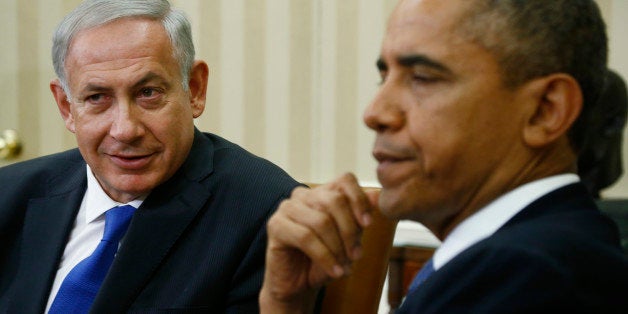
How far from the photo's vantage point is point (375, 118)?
3.96 feet

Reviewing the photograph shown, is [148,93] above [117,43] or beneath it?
beneath

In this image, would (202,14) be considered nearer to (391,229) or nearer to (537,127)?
(391,229)

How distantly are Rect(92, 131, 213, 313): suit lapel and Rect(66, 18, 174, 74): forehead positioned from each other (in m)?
0.29

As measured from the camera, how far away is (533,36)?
1146 millimetres

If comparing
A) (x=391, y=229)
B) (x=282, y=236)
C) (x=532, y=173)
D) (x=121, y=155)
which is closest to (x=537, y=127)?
(x=532, y=173)

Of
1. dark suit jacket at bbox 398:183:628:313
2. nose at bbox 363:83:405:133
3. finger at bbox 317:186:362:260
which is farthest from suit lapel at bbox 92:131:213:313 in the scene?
dark suit jacket at bbox 398:183:628:313

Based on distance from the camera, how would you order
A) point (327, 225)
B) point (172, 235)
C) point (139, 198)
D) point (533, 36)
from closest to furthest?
1. point (533, 36)
2. point (327, 225)
3. point (172, 235)
4. point (139, 198)

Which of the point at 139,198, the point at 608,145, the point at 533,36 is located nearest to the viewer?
the point at 533,36

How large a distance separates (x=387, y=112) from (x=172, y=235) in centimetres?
80

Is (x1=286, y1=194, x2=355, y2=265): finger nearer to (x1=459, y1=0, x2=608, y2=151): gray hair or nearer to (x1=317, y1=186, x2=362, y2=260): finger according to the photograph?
(x1=317, y1=186, x2=362, y2=260): finger

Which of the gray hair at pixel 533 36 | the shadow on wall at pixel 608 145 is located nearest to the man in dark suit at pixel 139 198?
the gray hair at pixel 533 36

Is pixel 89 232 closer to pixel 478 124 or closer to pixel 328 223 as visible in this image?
pixel 328 223

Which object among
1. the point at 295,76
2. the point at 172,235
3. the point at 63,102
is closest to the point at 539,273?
the point at 172,235

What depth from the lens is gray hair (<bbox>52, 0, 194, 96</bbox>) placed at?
190cm
